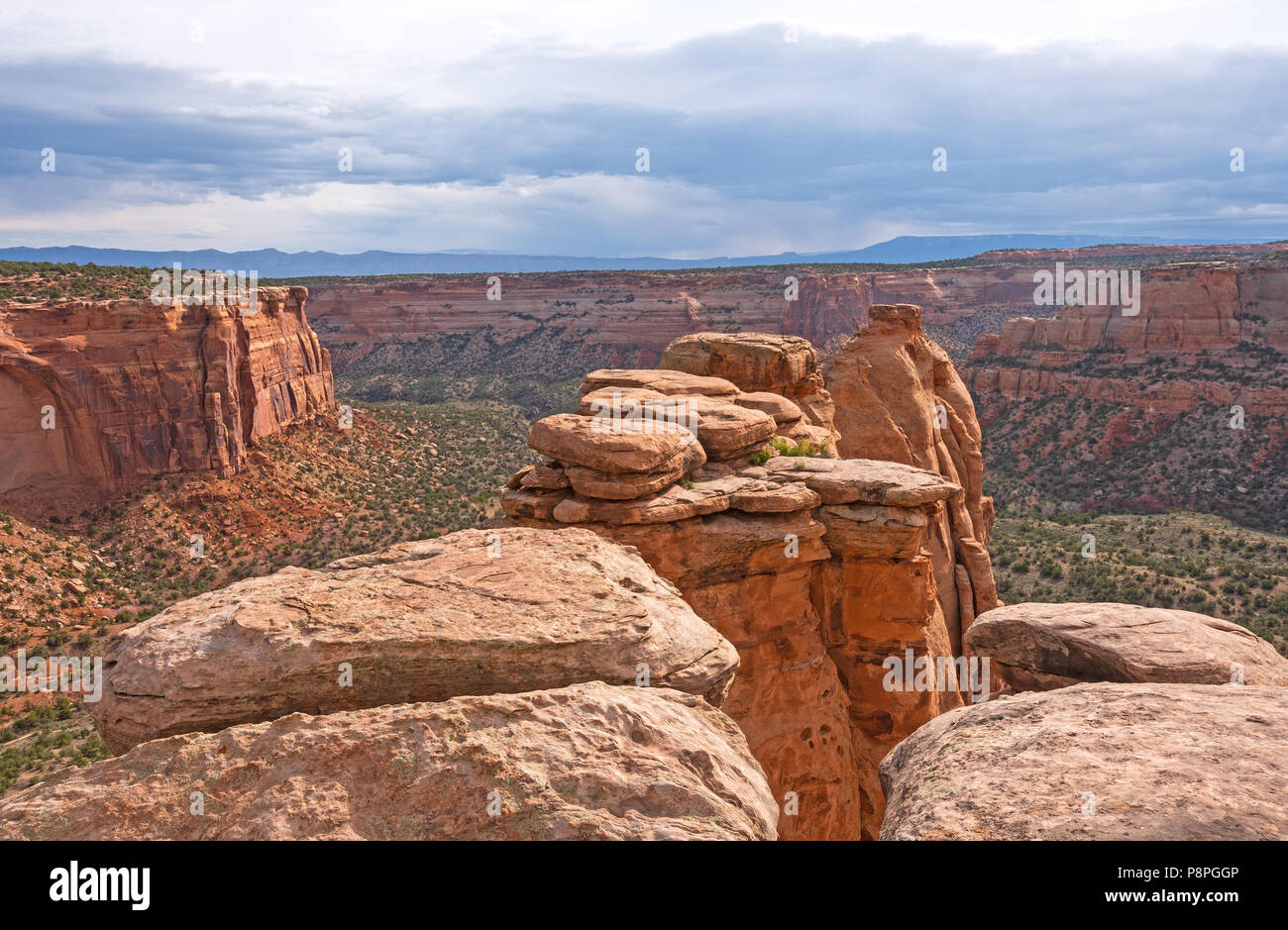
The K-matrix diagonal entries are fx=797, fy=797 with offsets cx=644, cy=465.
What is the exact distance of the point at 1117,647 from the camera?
10297 mm

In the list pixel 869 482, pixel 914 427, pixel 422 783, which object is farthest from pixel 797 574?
pixel 914 427

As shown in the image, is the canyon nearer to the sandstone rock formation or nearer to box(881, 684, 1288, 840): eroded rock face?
box(881, 684, 1288, 840): eroded rock face

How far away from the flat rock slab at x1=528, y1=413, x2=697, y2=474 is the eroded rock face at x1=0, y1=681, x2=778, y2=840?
26.4 ft

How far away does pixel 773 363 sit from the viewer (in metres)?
22.3

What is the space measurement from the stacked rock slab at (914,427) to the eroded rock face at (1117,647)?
12.1m

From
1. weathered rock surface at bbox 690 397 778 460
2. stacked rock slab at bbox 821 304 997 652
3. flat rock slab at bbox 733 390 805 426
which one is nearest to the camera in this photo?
weathered rock surface at bbox 690 397 778 460

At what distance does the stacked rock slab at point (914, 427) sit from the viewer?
987 inches

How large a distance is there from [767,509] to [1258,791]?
10244 mm

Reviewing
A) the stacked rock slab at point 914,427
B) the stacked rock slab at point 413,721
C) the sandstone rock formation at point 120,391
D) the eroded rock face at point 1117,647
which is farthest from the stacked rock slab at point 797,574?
the sandstone rock formation at point 120,391

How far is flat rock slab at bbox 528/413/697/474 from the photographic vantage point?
579 inches

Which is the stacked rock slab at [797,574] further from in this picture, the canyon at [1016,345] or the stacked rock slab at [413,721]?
the canyon at [1016,345]

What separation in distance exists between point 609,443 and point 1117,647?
8.53 metres

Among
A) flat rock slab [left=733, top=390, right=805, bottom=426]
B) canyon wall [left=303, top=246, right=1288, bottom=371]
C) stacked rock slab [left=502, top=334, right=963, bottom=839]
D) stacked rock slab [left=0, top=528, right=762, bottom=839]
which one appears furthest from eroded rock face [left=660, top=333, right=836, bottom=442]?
canyon wall [left=303, top=246, right=1288, bottom=371]

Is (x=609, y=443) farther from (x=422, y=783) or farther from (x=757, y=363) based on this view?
(x=422, y=783)
